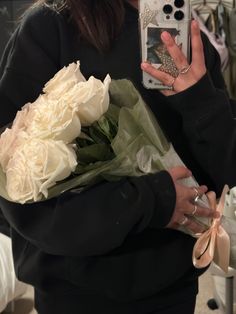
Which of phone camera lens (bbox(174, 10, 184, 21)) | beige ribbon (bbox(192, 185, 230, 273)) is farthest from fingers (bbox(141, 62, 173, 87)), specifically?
beige ribbon (bbox(192, 185, 230, 273))

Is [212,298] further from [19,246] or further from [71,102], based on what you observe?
[71,102]

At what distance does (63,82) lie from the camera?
0.76 metres

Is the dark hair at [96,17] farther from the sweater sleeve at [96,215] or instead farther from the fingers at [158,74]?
the sweater sleeve at [96,215]

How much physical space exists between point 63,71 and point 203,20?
230 centimetres

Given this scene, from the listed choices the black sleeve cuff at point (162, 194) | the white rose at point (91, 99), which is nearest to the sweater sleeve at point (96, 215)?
the black sleeve cuff at point (162, 194)

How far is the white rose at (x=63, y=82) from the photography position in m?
0.74

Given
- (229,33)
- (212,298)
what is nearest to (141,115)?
(212,298)

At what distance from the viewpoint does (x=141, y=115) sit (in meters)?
0.77

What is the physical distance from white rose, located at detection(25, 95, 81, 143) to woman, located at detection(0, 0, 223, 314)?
95 millimetres

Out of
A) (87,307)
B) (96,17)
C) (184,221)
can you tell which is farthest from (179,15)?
(87,307)

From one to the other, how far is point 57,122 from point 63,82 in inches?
3.5

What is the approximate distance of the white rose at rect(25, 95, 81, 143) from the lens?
27.6 inches

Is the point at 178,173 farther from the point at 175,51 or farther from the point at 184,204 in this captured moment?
the point at 175,51

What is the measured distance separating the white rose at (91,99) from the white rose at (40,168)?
2.4 inches
